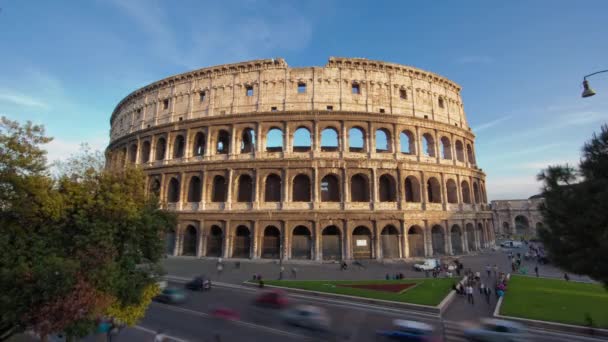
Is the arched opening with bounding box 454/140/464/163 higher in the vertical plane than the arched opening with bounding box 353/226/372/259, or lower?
higher

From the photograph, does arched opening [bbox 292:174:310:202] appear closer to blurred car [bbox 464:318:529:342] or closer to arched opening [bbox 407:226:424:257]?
arched opening [bbox 407:226:424:257]

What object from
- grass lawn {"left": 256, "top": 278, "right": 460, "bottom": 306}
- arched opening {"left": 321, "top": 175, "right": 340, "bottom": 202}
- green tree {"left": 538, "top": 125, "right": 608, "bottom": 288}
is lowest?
grass lawn {"left": 256, "top": 278, "right": 460, "bottom": 306}

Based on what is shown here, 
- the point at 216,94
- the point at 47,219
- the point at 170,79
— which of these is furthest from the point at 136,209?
the point at 170,79

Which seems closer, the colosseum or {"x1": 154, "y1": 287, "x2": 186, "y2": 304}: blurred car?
{"x1": 154, "y1": 287, "x2": 186, "y2": 304}: blurred car

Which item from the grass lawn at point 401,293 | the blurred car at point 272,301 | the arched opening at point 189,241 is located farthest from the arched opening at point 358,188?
the arched opening at point 189,241

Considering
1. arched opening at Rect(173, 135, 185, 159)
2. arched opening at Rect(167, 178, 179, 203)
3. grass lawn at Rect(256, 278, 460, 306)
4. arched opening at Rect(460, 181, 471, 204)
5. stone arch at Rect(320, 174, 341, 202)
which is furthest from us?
arched opening at Rect(460, 181, 471, 204)

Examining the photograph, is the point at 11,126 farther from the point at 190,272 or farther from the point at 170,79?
the point at 170,79

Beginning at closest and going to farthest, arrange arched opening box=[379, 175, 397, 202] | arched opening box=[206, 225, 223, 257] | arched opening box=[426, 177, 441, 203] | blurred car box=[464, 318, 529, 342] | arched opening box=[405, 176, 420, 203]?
blurred car box=[464, 318, 529, 342] < arched opening box=[206, 225, 223, 257] < arched opening box=[379, 175, 397, 202] < arched opening box=[405, 176, 420, 203] < arched opening box=[426, 177, 441, 203]

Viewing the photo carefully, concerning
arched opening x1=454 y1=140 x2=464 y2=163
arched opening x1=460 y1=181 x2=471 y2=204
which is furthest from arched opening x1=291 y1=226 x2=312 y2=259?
arched opening x1=454 y1=140 x2=464 y2=163
